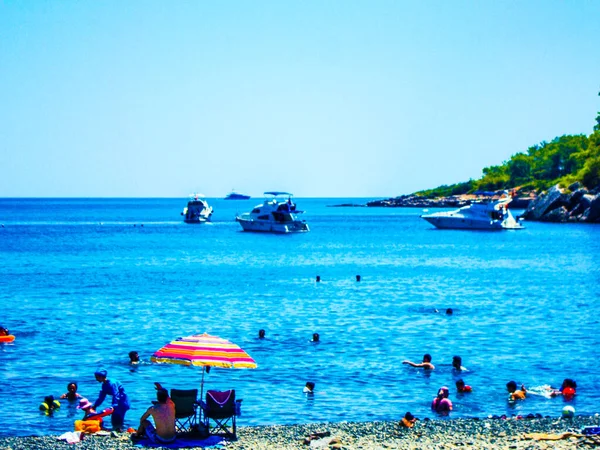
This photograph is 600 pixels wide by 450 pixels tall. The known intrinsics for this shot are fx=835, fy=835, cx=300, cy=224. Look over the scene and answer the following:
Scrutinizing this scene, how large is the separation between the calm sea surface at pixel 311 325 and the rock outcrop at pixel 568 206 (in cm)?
4800

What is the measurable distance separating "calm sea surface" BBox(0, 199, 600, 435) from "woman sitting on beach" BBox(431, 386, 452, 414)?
22.1 inches

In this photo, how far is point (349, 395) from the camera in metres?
26.5

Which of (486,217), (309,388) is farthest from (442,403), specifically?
(486,217)

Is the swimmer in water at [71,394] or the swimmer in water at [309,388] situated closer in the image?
the swimmer in water at [71,394]

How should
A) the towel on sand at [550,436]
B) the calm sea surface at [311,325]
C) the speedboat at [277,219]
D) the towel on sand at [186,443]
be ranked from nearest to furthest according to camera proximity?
1. the towel on sand at [186,443]
2. the towel on sand at [550,436]
3. the calm sea surface at [311,325]
4. the speedboat at [277,219]

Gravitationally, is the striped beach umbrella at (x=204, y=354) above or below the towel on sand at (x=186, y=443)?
above

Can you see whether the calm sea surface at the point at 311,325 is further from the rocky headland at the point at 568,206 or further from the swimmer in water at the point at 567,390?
the rocky headland at the point at 568,206

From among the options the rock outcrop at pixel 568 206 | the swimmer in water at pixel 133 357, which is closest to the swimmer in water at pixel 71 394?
the swimmer in water at pixel 133 357

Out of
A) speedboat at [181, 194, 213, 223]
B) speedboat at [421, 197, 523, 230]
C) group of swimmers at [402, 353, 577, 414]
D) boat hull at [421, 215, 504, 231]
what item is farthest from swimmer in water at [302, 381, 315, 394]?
speedboat at [181, 194, 213, 223]

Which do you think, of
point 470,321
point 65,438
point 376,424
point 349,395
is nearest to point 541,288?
point 470,321

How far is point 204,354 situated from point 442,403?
28.1 ft

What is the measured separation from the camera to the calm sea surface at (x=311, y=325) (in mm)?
26141

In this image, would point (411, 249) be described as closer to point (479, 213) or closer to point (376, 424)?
point (479, 213)

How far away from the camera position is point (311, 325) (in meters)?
39.4
